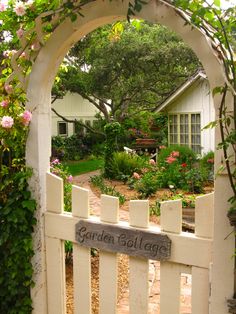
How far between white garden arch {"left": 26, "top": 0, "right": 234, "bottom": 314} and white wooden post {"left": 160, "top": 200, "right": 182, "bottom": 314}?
0.68 feet

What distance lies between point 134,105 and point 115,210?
22810mm

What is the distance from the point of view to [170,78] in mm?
19609

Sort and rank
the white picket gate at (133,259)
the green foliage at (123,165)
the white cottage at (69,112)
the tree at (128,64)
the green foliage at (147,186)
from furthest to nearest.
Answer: the white cottage at (69,112) < the tree at (128,64) < the green foliage at (123,165) < the green foliage at (147,186) < the white picket gate at (133,259)

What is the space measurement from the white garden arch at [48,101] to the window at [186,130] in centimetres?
1146

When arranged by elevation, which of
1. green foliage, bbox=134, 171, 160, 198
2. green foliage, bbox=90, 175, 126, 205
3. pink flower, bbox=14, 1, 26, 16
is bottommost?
green foliage, bbox=90, 175, 126, 205

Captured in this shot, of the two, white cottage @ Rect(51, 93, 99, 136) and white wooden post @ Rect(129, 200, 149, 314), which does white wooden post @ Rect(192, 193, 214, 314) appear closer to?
white wooden post @ Rect(129, 200, 149, 314)

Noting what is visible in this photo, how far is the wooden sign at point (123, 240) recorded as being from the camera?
6.49 feet

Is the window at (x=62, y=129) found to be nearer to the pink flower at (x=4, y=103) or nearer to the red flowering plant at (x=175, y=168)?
the red flowering plant at (x=175, y=168)

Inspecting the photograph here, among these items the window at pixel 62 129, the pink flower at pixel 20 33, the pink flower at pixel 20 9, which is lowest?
the pink flower at pixel 20 33

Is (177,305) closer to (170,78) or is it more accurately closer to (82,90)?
(82,90)

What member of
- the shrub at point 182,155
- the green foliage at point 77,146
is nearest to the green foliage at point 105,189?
the shrub at point 182,155

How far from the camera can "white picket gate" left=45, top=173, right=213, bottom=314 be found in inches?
74.5

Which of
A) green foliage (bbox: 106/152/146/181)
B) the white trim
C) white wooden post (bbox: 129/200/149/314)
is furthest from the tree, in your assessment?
white wooden post (bbox: 129/200/149/314)

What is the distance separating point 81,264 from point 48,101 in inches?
43.6
